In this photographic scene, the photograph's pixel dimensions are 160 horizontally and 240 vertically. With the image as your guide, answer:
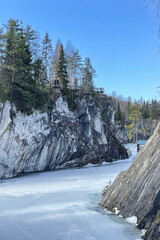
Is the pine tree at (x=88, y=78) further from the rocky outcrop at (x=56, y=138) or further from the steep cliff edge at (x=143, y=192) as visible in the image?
the steep cliff edge at (x=143, y=192)

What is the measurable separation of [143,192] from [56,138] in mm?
16336

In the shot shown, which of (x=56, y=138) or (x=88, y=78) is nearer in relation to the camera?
(x=56, y=138)

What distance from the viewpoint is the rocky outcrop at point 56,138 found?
60.7 feet

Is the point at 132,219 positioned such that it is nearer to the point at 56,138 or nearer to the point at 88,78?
the point at 56,138

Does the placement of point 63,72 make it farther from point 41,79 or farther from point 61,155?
point 61,155

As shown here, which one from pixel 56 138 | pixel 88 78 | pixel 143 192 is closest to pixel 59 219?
pixel 143 192

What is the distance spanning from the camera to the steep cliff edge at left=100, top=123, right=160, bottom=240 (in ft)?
21.9

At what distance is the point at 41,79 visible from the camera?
26.1 m

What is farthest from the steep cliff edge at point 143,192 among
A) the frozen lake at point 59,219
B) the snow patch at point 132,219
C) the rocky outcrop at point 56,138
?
the rocky outcrop at point 56,138

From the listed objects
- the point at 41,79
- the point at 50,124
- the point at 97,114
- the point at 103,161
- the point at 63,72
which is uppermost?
the point at 63,72

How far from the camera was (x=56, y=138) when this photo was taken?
22859 mm

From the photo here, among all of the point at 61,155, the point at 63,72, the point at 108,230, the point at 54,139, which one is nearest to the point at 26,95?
the point at 54,139

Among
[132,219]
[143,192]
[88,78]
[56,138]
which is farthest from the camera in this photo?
[88,78]

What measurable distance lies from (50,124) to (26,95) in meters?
5.08
